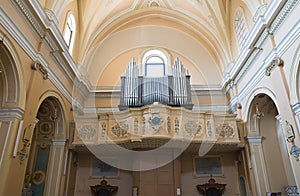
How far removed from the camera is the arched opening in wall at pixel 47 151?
8688mm

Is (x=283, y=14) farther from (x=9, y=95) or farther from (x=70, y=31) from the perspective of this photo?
(x=70, y=31)

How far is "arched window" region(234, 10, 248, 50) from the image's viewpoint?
9.69 meters

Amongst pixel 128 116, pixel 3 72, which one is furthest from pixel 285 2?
pixel 3 72

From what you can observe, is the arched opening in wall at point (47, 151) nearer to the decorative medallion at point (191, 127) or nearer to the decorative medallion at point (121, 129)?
the decorative medallion at point (121, 129)

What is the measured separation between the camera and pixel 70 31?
1049cm

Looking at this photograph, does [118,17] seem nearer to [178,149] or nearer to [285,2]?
[178,149]

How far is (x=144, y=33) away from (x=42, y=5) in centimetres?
672

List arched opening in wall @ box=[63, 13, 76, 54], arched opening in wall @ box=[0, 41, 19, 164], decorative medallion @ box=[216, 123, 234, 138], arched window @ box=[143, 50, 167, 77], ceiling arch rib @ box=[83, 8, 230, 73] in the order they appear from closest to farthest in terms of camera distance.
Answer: arched opening in wall @ box=[0, 41, 19, 164]
decorative medallion @ box=[216, 123, 234, 138]
arched opening in wall @ box=[63, 13, 76, 54]
ceiling arch rib @ box=[83, 8, 230, 73]
arched window @ box=[143, 50, 167, 77]

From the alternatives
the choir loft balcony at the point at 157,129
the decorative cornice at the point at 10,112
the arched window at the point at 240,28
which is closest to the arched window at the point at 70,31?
the choir loft balcony at the point at 157,129

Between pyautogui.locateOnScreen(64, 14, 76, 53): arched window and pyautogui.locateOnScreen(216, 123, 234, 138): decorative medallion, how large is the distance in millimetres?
6839

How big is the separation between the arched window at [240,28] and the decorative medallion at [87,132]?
663 centimetres

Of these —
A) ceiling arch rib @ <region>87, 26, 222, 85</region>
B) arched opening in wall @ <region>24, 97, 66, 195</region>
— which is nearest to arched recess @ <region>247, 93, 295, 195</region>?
ceiling arch rib @ <region>87, 26, 222, 85</region>

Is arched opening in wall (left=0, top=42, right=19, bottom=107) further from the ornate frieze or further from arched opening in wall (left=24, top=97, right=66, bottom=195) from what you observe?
the ornate frieze

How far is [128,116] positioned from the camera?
919 cm
